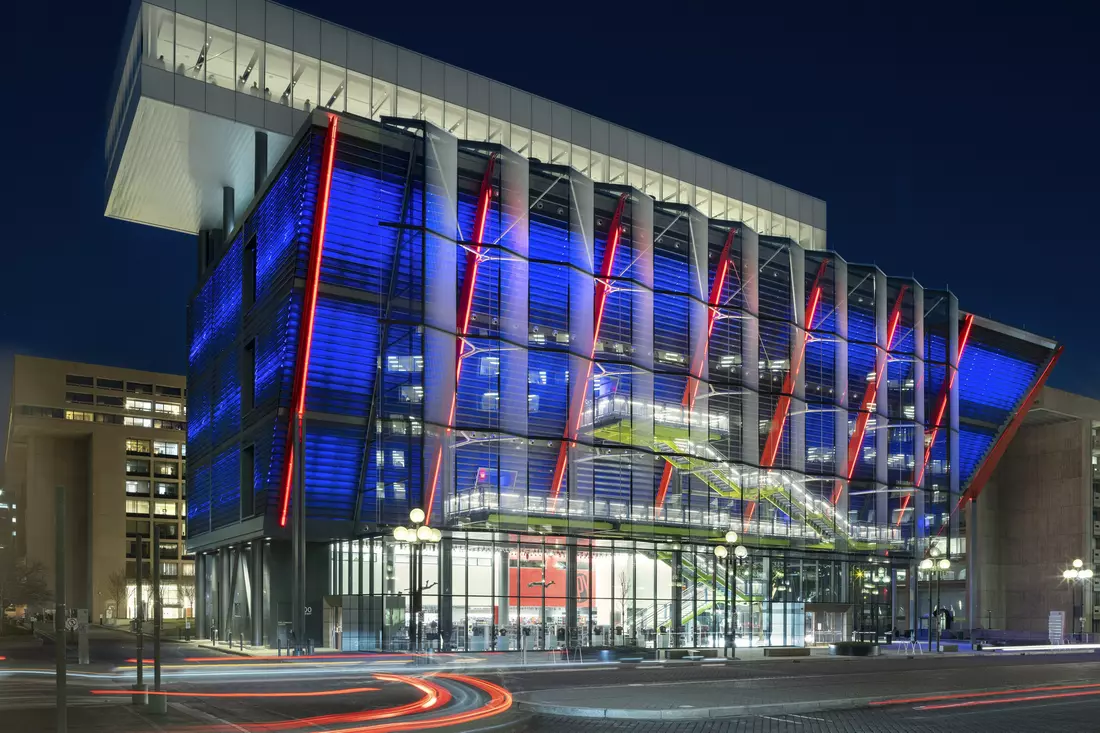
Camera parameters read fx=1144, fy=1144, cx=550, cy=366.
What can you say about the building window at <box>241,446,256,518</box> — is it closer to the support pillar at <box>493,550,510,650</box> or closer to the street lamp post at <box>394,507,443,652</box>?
the street lamp post at <box>394,507,443,652</box>

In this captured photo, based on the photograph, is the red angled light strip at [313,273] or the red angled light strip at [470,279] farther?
the red angled light strip at [470,279]

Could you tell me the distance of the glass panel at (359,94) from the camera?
2506 inches

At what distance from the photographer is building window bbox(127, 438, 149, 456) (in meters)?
182

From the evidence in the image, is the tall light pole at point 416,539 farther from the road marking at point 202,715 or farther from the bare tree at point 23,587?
the bare tree at point 23,587

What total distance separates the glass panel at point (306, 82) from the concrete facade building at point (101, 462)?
406ft

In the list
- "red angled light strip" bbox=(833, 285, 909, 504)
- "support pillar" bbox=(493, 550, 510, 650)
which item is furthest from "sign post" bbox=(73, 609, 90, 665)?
"red angled light strip" bbox=(833, 285, 909, 504)

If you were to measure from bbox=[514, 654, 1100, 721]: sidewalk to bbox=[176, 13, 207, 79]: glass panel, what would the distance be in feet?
125

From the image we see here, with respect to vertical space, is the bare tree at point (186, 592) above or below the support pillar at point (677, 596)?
below

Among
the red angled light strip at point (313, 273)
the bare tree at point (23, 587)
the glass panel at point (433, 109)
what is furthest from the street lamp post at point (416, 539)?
the bare tree at point (23, 587)

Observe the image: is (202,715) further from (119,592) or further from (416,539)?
(119,592)

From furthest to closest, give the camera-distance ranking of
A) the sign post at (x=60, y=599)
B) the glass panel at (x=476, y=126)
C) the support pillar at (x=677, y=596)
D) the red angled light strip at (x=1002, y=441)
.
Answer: the red angled light strip at (x=1002, y=441) → the glass panel at (x=476, y=126) → the support pillar at (x=677, y=596) → the sign post at (x=60, y=599)

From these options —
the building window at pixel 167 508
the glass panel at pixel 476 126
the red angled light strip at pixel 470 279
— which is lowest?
the building window at pixel 167 508

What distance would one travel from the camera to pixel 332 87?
62.8 m

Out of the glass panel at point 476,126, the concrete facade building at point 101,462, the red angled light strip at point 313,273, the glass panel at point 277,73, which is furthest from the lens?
the concrete facade building at point 101,462
